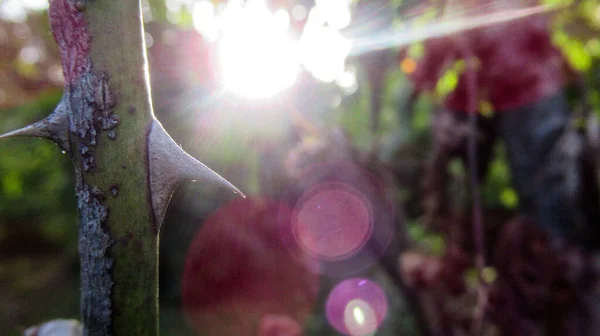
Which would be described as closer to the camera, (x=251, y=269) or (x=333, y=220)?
(x=333, y=220)

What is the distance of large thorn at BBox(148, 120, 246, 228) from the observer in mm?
574

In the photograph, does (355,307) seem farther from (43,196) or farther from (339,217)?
(43,196)

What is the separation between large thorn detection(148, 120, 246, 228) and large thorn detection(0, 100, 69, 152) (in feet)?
0.33

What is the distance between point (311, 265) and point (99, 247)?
1.91m

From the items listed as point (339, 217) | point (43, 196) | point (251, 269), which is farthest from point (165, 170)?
point (43, 196)

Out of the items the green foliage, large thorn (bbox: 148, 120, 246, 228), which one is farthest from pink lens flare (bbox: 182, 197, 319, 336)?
large thorn (bbox: 148, 120, 246, 228)

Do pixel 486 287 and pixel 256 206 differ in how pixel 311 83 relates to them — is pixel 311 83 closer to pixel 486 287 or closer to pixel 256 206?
pixel 256 206

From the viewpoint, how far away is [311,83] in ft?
9.16

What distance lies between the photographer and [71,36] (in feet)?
1.82

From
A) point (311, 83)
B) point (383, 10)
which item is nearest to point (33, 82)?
point (311, 83)

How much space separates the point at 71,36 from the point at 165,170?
181 millimetres

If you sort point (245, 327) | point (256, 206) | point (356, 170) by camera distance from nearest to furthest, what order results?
1. point (356, 170)
2. point (256, 206)
3. point (245, 327)

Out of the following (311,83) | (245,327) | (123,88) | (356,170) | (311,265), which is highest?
(311,83)

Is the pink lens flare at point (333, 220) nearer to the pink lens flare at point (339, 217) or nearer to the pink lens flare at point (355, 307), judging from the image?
the pink lens flare at point (339, 217)
